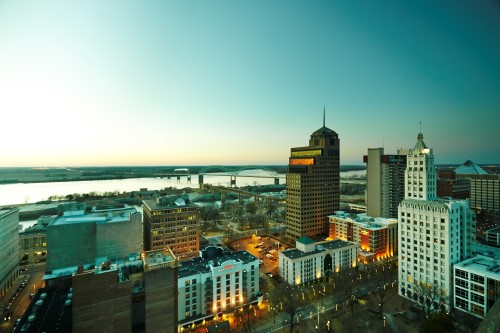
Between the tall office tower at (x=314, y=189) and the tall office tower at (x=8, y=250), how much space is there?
38.7 m

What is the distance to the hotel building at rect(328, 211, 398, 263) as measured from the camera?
35.8m

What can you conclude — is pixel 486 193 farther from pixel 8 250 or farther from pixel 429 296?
pixel 8 250

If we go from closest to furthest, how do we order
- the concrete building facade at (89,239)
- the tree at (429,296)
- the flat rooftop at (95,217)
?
the tree at (429,296) < the concrete building facade at (89,239) < the flat rooftop at (95,217)

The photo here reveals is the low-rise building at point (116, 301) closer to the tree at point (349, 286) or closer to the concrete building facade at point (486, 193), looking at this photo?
the tree at point (349, 286)

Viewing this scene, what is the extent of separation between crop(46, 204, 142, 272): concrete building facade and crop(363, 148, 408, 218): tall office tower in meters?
42.3

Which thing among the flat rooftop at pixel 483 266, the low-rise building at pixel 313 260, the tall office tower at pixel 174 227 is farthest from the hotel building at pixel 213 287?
the flat rooftop at pixel 483 266

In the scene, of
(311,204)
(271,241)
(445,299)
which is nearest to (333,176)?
(311,204)

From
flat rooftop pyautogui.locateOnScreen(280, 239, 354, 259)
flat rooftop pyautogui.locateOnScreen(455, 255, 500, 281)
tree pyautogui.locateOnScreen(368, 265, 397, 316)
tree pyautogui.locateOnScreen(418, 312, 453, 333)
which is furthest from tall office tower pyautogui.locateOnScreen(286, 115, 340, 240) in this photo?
tree pyautogui.locateOnScreen(418, 312, 453, 333)

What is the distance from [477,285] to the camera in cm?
2073

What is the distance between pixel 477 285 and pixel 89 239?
37.8 meters

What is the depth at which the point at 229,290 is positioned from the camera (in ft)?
80.8

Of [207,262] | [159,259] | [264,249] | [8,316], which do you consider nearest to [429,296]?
[207,262]

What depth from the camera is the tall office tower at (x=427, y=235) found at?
22.8 metres

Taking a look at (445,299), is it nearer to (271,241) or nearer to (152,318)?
(152,318)
